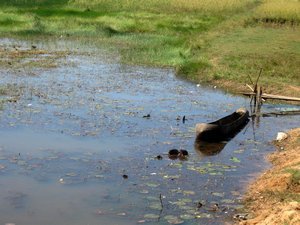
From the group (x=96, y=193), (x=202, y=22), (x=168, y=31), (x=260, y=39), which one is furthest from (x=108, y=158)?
(x=202, y=22)

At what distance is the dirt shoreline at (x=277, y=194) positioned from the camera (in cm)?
803

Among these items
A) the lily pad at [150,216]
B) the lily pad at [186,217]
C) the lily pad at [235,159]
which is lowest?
the lily pad at [235,159]

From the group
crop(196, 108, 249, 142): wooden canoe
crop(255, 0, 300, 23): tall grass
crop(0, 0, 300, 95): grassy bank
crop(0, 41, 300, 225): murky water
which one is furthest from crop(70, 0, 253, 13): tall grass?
crop(196, 108, 249, 142): wooden canoe

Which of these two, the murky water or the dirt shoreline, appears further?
the murky water

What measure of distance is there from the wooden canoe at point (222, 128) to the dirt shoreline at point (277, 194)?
134 cm

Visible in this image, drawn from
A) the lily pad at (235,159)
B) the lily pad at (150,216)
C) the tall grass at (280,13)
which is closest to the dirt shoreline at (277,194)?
the lily pad at (235,159)

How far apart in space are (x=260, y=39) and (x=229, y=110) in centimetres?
1102

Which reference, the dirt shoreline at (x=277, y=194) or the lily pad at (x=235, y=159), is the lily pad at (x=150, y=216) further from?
the lily pad at (x=235, y=159)

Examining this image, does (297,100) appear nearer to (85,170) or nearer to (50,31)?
(85,170)

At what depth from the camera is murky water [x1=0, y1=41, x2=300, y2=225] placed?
929 cm

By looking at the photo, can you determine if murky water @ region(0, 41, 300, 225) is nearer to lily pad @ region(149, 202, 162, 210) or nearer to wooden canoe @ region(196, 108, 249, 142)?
lily pad @ region(149, 202, 162, 210)

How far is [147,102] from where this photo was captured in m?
17.5

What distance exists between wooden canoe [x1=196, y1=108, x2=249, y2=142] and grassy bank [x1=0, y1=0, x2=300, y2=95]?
415 cm

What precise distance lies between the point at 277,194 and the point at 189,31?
23303mm
